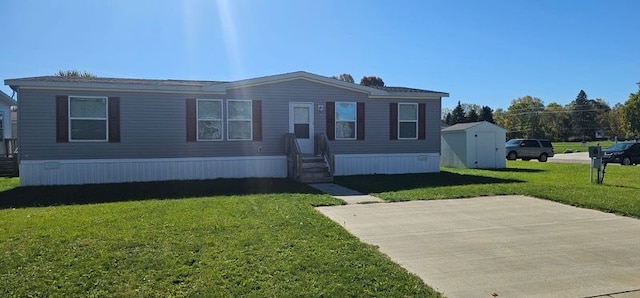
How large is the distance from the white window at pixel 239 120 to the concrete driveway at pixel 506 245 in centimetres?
647

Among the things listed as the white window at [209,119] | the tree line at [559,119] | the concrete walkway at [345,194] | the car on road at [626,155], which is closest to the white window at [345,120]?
the concrete walkway at [345,194]

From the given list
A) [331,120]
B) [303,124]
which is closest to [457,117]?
[331,120]

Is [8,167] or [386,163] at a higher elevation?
[386,163]

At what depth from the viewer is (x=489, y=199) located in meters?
9.86

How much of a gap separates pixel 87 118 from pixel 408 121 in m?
10.5

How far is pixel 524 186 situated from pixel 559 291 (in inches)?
316

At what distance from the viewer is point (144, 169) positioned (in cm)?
1373

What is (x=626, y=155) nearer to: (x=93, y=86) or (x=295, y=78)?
(x=295, y=78)

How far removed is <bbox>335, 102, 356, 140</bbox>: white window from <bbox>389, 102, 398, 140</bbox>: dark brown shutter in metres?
1.38

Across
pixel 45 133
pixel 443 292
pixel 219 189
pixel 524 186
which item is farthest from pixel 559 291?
pixel 45 133

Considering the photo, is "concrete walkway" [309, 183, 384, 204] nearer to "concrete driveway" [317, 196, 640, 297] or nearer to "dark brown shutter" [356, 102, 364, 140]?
"concrete driveway" [317, 196, 640, 297]

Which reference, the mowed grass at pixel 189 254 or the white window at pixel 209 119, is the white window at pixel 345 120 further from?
the mowed grass at pixel 189 254

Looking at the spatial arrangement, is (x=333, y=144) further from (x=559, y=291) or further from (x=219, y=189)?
(x=559, y=291)

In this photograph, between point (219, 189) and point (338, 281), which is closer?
point (338, 281)
